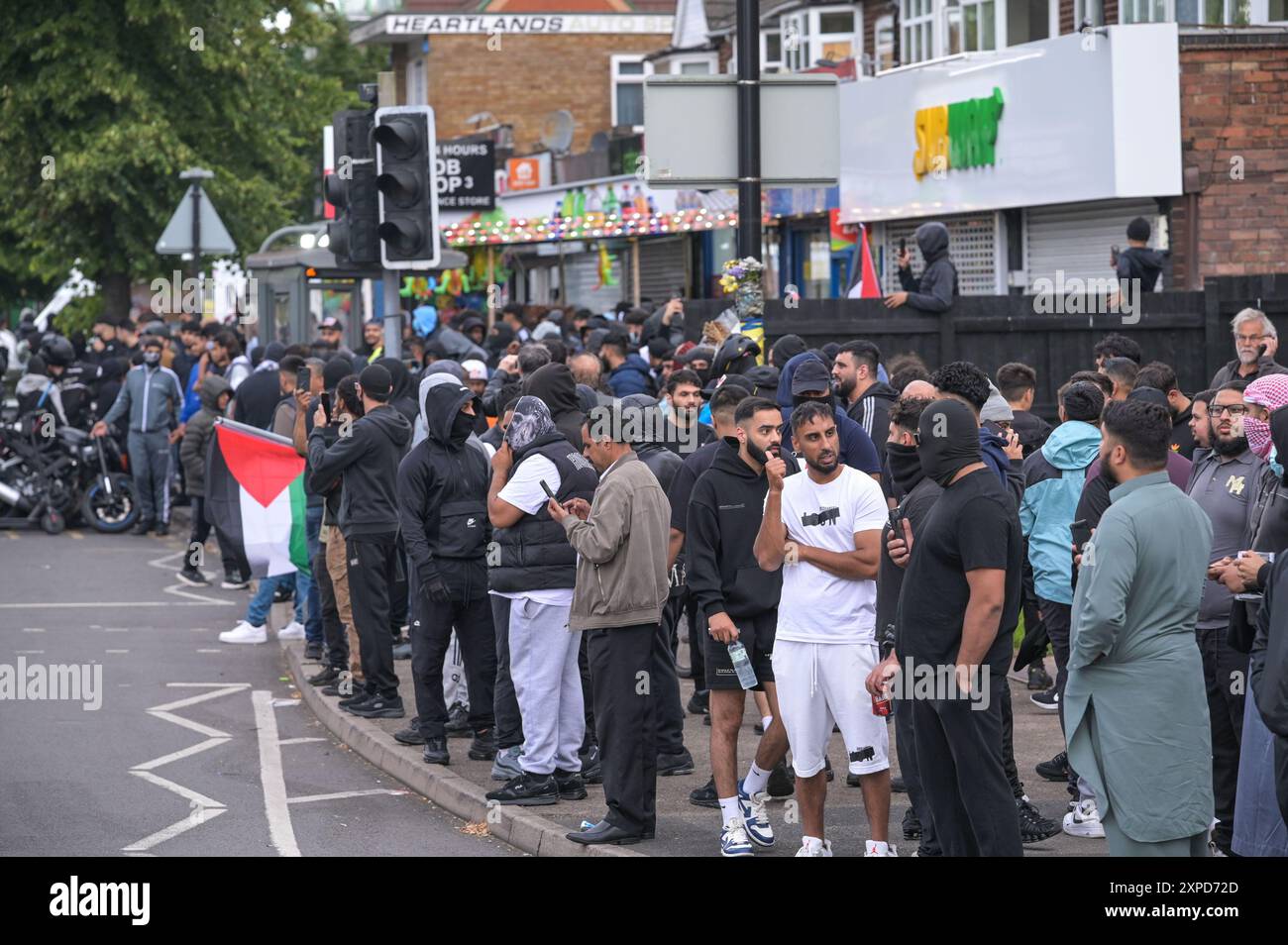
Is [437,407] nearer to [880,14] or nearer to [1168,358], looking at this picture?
[1168,358]

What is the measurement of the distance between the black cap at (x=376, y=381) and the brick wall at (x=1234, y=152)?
10374mm

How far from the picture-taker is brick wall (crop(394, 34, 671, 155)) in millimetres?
43969

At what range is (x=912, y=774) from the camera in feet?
25.0

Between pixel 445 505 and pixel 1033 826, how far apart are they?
11.5 ft

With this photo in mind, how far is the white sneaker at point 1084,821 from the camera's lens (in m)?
8.08

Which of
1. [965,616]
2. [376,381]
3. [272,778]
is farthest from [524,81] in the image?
[965,616]

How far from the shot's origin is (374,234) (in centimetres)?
1209

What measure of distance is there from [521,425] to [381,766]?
2.53 meters

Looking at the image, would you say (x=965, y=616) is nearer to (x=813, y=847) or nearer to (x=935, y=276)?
(x=813, y=847)

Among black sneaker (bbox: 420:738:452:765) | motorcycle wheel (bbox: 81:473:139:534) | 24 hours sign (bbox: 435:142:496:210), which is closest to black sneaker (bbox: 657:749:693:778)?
black sneaker (bbox: 420:738:452:765)

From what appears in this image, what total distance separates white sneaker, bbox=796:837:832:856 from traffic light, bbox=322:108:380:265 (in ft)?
19.3

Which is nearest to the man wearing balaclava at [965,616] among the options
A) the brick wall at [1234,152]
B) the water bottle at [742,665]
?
the water bottle at [742,665]

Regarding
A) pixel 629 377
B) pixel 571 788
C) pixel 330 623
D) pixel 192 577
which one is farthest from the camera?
pixel 192 577
